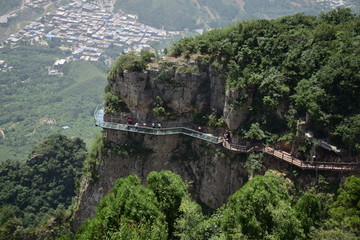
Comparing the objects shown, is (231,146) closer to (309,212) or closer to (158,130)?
(158,130)

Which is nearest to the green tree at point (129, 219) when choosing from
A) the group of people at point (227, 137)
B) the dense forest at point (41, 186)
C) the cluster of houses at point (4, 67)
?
the group of people at point (227, 137)

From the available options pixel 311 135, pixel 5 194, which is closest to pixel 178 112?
pixel 311 135

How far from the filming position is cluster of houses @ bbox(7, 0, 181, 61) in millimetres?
125150

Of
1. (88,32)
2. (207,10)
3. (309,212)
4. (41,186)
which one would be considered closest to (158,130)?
(309,212)

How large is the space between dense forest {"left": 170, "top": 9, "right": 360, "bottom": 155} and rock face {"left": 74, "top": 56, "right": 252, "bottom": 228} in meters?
2.14

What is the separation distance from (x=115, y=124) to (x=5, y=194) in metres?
19.1

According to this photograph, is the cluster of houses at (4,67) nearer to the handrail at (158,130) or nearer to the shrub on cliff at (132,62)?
the shrub on cliff at (132,62)

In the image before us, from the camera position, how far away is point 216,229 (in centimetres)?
2488

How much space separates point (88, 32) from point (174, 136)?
3932 inches

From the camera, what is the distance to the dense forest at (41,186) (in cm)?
4447

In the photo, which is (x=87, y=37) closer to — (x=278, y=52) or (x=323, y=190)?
(x=278, y=52)

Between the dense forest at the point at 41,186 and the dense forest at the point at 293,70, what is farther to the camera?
the dense forest at the point at 41,186

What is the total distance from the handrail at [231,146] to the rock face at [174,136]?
1.07m

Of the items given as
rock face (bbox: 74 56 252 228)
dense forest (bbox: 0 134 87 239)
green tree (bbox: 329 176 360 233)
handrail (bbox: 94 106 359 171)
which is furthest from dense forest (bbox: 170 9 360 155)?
dense forest (bbox: 0 134 87 239)
